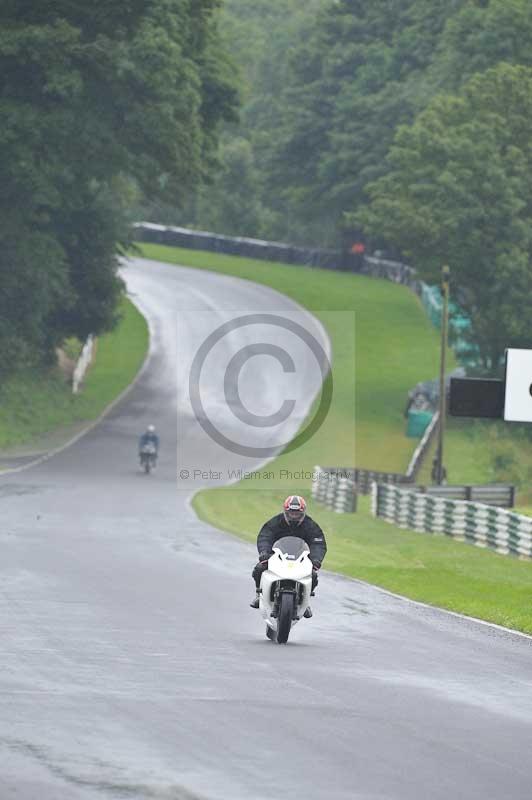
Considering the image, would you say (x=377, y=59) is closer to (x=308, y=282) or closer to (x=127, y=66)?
(x=308, y=282)

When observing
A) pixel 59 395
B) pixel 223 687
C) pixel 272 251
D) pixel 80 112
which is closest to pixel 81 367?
pixel 59 395

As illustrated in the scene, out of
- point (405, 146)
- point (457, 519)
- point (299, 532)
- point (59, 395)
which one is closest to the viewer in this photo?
point (299, 532)

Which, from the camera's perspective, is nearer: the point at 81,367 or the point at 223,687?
the point at 223,687

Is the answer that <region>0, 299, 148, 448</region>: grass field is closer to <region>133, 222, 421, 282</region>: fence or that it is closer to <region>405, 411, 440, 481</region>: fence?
<region>405, 411, 440, 481</region>: fence

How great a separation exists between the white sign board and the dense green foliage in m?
38.1

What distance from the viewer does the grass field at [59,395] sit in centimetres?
6384

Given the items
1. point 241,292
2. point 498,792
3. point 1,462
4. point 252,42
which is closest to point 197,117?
point 1,462

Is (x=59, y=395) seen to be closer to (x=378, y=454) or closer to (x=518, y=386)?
(x=378, y=454)

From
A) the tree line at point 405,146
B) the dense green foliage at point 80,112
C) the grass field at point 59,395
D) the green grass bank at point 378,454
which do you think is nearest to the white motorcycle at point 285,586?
the green grass bank at point 378,454

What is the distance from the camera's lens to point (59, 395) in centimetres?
7019

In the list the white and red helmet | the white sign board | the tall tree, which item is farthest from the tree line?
the white and red helmet

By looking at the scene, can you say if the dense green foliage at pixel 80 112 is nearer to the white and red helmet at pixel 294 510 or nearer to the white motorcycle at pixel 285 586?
the white and red helmet at pixel 294 510

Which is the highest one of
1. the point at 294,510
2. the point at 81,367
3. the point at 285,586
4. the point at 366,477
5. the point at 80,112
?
the point at 80,112

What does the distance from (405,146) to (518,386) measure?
203ft
